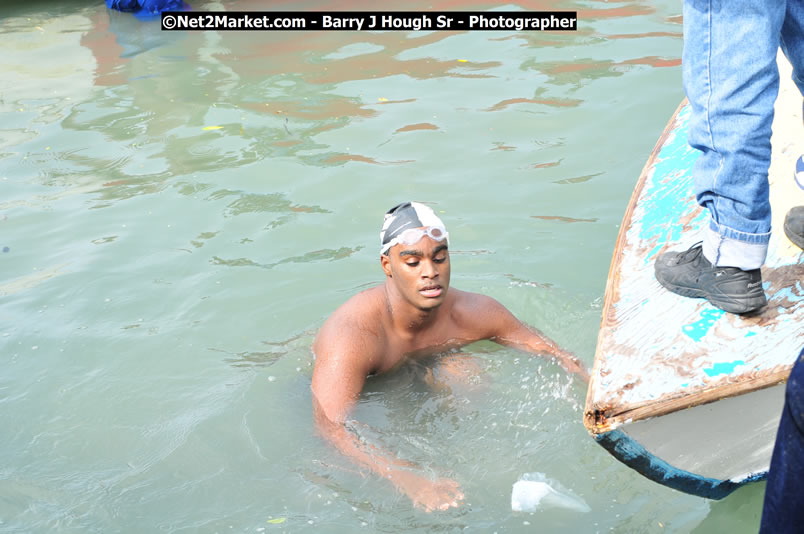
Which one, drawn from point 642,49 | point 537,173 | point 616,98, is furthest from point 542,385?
point 642,49

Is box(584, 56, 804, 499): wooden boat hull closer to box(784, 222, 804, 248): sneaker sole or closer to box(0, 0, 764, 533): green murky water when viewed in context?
box(784, 222, 804, 248): sneaker sole

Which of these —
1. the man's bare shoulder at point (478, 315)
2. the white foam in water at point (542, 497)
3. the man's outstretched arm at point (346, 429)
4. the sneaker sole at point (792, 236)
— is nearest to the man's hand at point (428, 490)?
the man's outstretched arm at point (346, 429)

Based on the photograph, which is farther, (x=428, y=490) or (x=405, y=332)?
(x=405, y=332)

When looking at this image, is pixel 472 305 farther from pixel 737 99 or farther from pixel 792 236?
pixel 737 99

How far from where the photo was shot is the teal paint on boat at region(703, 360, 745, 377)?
3301 mm

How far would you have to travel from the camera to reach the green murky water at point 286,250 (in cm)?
429

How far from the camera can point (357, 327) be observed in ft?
14.8

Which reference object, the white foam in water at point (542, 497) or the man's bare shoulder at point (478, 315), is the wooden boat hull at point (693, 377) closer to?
the white foam in water at point (542, 497)

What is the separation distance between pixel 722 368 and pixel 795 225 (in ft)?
3.02

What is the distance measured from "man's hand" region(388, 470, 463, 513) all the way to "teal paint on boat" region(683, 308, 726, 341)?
1.29 meters

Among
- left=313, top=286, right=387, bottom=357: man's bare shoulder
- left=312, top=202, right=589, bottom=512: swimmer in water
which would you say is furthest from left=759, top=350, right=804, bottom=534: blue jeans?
left=313, top=286, right=387, bottom=357: man's bare shoulder

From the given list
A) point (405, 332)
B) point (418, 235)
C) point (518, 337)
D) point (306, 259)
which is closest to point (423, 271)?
point (418, 235)

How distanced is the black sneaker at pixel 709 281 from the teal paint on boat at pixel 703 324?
4 centimetres

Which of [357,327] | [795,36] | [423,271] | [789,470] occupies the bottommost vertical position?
[357,327]
